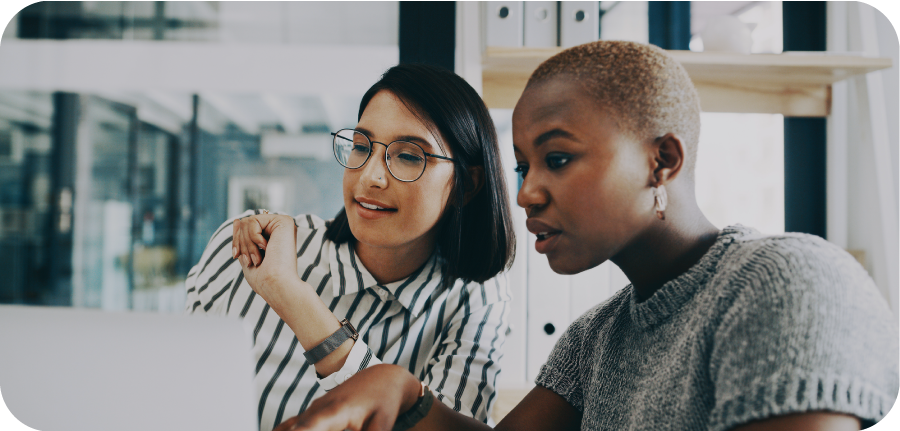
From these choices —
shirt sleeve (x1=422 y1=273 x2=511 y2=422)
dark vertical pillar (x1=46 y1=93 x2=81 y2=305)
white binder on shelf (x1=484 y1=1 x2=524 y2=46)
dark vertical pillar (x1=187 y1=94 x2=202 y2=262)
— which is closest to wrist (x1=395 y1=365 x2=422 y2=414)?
shirt sleeve (x1=422 y1=273 x2=511 y2=422)

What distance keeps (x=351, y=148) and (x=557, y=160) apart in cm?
59

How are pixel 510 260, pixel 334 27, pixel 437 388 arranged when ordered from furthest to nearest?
pixel 334 27 < pixel 510 260 < pixel 437 388

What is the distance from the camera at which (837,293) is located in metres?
0.50

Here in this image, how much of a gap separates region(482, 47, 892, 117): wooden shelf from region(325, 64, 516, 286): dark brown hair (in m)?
0.56

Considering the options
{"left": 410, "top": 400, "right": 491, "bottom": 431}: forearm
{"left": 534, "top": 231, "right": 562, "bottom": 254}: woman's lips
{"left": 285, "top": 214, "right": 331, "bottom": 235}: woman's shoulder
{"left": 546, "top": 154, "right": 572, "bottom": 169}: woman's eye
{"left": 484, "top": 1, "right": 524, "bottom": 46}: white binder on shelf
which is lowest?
{"left": 410, "top": 400, "right": 491, "bottom": 431}: forearm

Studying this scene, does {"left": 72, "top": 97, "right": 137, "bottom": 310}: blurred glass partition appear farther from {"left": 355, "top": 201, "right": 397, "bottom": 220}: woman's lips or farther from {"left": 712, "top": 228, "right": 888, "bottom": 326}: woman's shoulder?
{"left": 712, "top": 228, "right": 888, "bottom": 326}: woman's shoulder

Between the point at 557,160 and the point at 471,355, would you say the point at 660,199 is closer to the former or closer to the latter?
the point at 557,160

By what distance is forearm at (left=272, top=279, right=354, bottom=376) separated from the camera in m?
0.92

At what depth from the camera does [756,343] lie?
52cm

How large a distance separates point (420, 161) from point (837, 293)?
76cm

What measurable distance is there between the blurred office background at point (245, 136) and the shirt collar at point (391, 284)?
2.08ft

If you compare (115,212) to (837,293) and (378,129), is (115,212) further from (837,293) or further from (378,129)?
(837,293)

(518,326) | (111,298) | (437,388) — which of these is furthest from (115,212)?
(437,388)

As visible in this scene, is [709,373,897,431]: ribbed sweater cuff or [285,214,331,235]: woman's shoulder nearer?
[709,373,897,431]: ribbed sweater cuff
